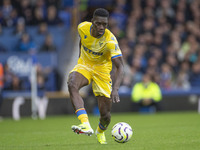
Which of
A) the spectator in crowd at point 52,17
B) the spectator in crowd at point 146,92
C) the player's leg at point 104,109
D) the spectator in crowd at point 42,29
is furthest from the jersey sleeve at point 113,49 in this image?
the spectator in crowd at point 52,17

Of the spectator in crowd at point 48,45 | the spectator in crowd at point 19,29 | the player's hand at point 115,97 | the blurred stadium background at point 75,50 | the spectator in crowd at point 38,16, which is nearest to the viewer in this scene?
the player's hand at point 115,97

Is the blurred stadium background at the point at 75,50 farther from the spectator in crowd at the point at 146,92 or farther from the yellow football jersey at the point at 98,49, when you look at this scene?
the yellow football jersey at the point at 98,49

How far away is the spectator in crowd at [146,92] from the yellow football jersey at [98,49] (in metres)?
10.0

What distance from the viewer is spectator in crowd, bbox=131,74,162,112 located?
18.2m

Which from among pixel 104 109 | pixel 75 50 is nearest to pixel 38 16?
pixel 75 50

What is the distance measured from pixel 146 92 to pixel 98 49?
10.7m

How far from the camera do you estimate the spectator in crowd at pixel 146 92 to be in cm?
1825

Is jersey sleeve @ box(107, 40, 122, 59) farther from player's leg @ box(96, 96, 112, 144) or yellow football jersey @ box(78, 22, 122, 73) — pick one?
player's leg @ box(96, 96, 112, 144)

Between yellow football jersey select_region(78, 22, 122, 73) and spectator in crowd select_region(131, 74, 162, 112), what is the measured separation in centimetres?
1001

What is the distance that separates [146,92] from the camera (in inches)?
727

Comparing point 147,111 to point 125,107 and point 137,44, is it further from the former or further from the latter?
point 137,44

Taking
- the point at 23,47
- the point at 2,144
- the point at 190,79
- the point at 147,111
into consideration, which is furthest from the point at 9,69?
the point at 2,144

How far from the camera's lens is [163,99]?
→ 18703mm

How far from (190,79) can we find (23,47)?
736 cm
